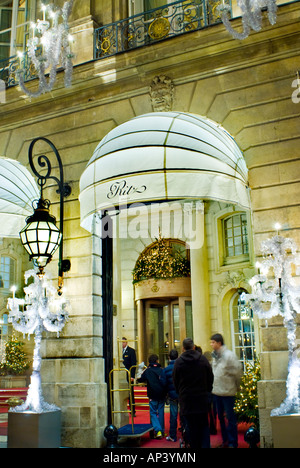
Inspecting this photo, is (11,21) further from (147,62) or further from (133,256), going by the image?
(133,256)

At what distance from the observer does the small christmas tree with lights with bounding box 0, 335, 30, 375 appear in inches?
734

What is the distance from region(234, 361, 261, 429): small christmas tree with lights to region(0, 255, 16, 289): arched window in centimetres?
1369

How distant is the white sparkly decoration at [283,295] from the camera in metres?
6.83

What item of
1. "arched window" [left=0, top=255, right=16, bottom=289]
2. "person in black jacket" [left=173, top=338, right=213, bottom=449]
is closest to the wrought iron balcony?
"person in black jacket" [left=173, top=338, right=213, bottom=449]

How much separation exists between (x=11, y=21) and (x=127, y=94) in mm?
5619

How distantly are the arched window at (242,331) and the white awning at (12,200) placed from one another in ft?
28.3

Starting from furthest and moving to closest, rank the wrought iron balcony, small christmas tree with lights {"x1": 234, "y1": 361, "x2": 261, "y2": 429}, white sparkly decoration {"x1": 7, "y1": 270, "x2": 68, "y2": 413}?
the wrought iron balcony → small christmas tree with lights {"x1": 234, "y1": 361, "x2": 261, "y2": 429} → white sparkly decoration {"x1": 7, "y1": 270, "x2": 68, "y2": 413}

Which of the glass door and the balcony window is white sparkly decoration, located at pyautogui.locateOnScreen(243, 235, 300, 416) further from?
the glass door

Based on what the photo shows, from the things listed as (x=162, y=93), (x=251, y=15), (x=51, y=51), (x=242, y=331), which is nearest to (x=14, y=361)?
(x=242, y=331)

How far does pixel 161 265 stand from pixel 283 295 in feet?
33.9

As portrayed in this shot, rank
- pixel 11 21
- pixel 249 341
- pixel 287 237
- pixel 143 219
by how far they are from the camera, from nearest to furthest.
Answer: pixel 287 237 < pixel 11 21 < pixel 249 341 < pixel 143 219

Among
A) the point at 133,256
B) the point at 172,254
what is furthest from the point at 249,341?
the point at 133,256

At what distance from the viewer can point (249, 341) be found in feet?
52.1

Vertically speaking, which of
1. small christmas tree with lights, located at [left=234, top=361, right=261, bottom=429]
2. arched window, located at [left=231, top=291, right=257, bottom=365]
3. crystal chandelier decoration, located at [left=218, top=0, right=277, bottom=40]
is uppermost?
crystal chandelier decoration, located at [left=218, top=0, right=277, bottom=40]
